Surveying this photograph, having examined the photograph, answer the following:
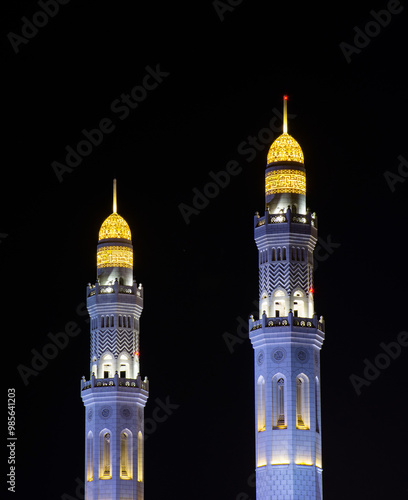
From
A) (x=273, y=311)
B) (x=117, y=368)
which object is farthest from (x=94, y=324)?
(x=273, y=311)

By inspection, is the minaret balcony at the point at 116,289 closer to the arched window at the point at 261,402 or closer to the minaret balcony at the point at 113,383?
the minaret balcony at the point at 113,383

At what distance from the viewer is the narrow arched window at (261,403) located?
5472 inches

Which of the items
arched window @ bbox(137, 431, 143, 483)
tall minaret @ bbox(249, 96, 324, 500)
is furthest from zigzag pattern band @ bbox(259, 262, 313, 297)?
arched window @ bbox(137, 431, 143, 483)

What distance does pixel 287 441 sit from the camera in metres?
137

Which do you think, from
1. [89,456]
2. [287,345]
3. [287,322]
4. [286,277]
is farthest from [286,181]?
[89,456]

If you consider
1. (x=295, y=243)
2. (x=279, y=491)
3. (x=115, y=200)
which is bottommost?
(x=279, y=491)

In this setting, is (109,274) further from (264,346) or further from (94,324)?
(264,346)

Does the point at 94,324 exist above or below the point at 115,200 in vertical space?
below

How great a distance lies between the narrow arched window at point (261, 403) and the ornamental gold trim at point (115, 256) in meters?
24.2

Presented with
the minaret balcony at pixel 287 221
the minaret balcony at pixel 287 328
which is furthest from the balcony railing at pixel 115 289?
the minaret balcony at pixel 287 328

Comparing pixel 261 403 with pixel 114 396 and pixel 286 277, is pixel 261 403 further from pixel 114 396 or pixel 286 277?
pixel 114 396

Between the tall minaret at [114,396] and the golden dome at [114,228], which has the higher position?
the golden dome at [114,228]

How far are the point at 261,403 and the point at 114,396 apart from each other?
1915 centimetres

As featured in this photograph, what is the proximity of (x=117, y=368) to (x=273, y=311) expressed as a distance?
793 inches
